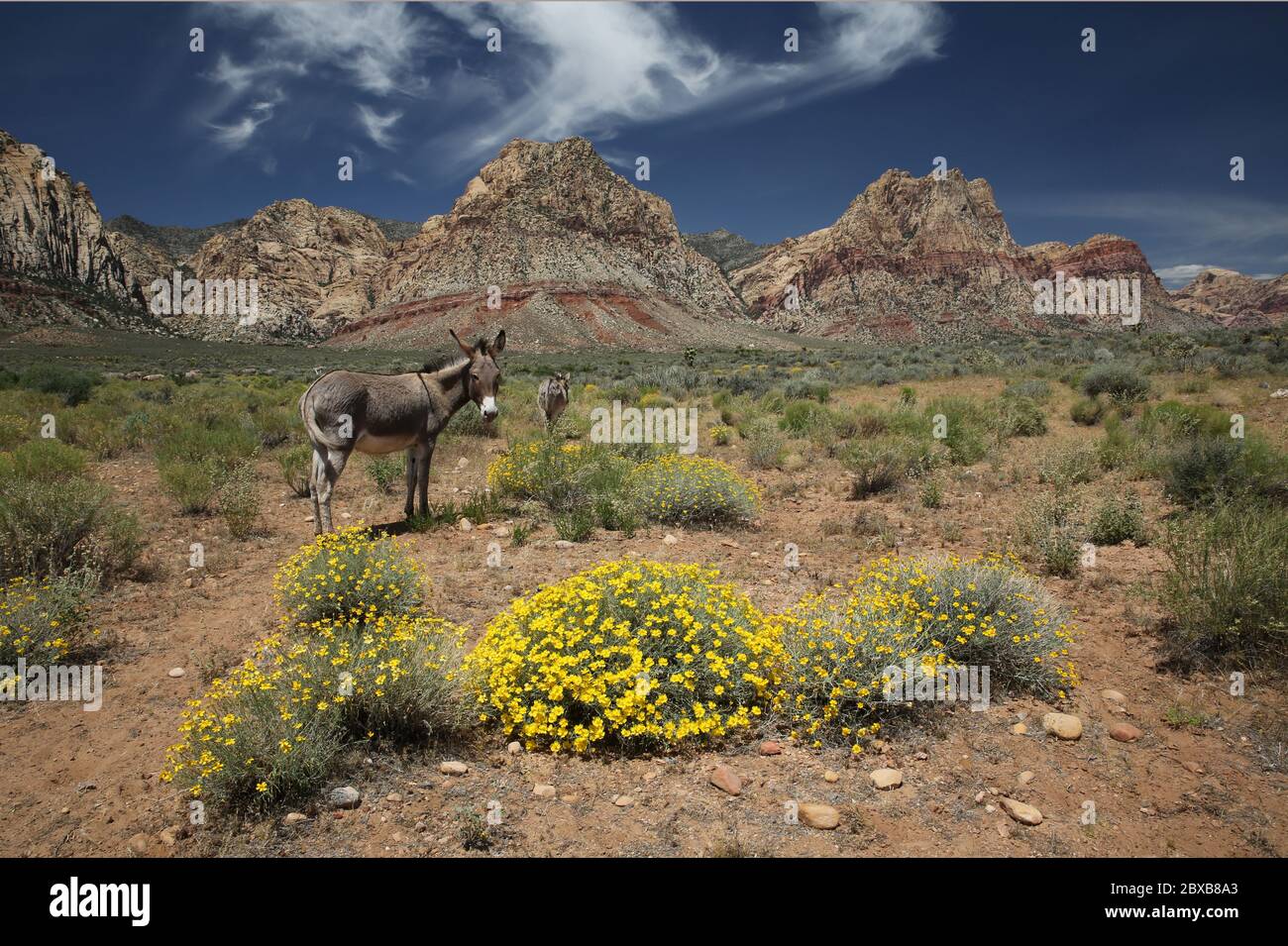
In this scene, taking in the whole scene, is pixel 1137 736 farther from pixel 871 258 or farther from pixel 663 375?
pixel 871 258

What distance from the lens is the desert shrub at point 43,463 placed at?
7.37 m

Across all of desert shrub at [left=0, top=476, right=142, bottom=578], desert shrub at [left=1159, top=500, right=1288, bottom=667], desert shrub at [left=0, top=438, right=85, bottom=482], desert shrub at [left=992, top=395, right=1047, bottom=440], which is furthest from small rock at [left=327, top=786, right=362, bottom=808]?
desert shrub at [left=992, top=395, right=1047, bottom=440]

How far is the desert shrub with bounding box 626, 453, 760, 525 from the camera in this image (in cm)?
793

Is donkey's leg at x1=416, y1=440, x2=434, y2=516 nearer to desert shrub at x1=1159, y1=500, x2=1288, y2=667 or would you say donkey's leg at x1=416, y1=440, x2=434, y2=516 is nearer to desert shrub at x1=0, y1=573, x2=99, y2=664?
desert shrub at x1=0, y1=573, x2=99, y2=664

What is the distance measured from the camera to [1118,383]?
1483 cm

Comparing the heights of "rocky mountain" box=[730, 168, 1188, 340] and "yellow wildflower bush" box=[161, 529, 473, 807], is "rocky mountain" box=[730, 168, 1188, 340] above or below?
above

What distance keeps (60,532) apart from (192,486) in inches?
88.8

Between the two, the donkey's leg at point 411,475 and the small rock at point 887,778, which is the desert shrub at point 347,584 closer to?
the donkey's leg at point 411,475

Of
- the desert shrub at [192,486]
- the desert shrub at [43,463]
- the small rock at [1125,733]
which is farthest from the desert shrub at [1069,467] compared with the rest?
the desert shrub at [43,463]

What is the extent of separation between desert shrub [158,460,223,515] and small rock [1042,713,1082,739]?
9384mm

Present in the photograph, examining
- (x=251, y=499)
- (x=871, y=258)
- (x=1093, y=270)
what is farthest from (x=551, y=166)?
(x=1093, y=270)

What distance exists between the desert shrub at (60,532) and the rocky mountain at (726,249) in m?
177

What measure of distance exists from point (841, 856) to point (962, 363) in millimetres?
29092

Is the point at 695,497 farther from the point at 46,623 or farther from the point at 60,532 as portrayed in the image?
the point at 60,532
